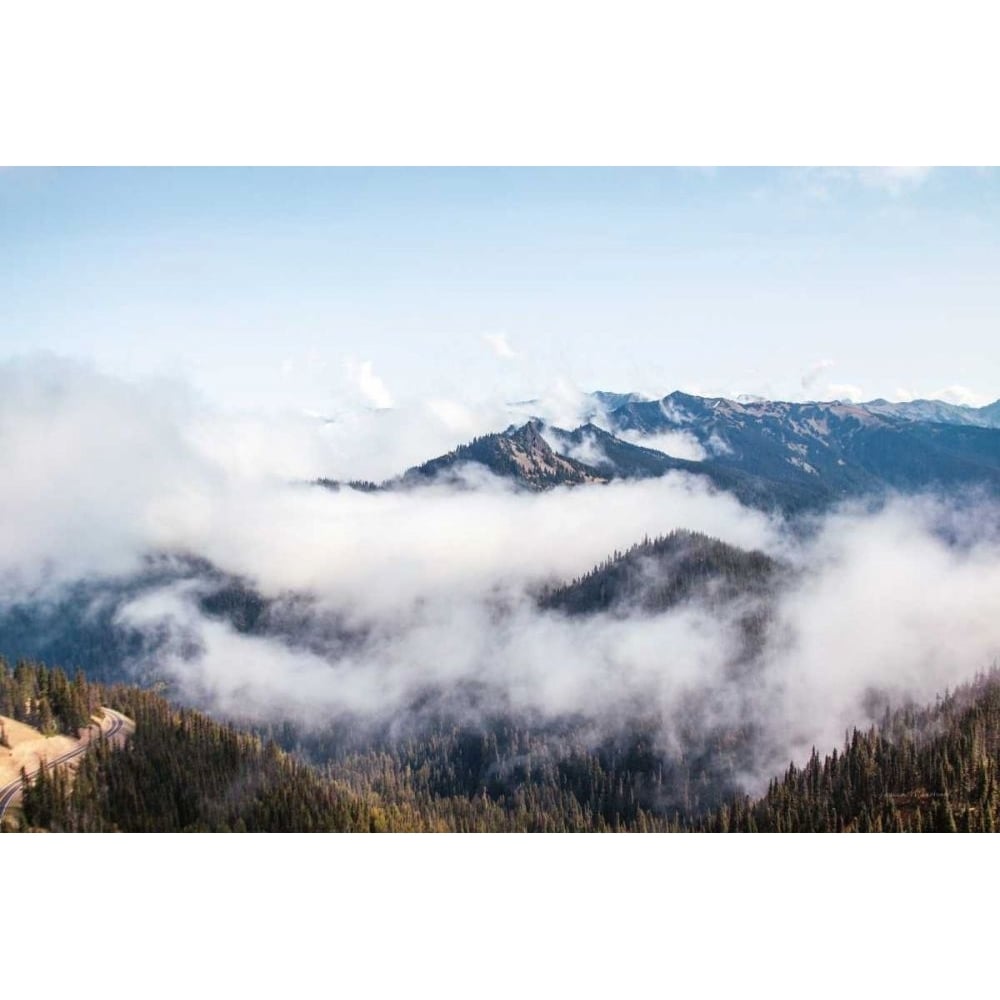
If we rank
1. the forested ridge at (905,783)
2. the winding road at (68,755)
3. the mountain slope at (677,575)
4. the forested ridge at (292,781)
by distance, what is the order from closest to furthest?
the winding road at (68,755) → the forested ridge at (292,781) → the forested ridge at (905,783) → the mountain slope at (677,575)

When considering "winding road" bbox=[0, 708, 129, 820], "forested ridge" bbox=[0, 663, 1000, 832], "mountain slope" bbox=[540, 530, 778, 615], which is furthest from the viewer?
"mountain slope" bbox=[540, 530, 778, 615]

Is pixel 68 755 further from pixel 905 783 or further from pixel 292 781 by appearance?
pixel 905 783

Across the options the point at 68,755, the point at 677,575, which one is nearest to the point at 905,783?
the point at 68,755

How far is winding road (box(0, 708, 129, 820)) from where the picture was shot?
21188 millimetres

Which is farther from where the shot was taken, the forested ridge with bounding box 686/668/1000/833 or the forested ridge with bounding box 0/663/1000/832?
the forested ridge with bounding box 686/668/1000/833

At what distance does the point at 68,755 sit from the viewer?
2573 cm

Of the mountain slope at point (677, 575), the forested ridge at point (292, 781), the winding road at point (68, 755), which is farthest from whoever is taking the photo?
the mountain slope at point (677, 575)

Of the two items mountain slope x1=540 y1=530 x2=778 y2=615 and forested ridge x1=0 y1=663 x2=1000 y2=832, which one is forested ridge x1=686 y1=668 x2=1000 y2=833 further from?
mountain slope x1=540 y1=530 x2=778 y2=615

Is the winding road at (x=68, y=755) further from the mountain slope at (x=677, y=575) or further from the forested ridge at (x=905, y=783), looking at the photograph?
the mountain slope at (x=677, y=575)

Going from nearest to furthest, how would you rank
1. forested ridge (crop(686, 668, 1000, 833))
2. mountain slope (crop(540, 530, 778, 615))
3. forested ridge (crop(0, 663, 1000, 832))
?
forested ridge (crop(0, 663, 1000, 832)) → forested ridge (crop(686, 668, 1000, 833)) → mountain slope (crop(540, 530, 778, 615))

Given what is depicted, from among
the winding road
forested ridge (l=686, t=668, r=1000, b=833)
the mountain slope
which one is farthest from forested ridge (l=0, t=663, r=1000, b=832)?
the mountain slope

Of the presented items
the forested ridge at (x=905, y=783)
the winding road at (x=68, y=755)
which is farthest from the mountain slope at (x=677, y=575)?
the winding road at (x=68, y=755)

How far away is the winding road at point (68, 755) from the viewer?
2119cm

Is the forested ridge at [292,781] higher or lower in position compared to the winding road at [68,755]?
lower
